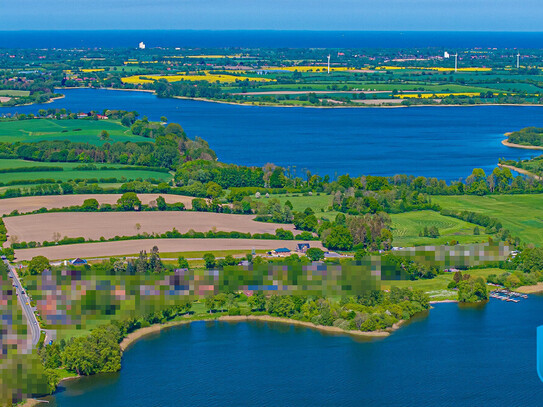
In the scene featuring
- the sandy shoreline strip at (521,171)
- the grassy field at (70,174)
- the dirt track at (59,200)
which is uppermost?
the sandy shoreline strip at (521,171)

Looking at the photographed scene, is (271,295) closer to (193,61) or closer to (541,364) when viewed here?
(541,364)

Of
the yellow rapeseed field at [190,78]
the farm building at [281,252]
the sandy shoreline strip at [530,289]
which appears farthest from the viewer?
the yellow rapeseed field at [190,78]

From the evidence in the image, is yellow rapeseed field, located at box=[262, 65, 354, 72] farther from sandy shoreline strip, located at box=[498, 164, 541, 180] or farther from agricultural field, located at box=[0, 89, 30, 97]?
sandy shoreline strip, located at box=[498, 164, 541, 180]

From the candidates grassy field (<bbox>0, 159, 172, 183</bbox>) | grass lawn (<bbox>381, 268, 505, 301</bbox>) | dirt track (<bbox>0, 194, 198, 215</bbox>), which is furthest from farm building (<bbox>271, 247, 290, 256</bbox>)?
grassy field (<bbox>0, 159, 172, 183</bbox>)

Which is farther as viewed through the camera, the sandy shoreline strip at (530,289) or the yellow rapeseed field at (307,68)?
the yellow rapeseed field at (307,68)

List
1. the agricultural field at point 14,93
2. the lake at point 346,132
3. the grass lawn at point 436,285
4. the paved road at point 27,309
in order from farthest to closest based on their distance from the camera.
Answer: the agricultural field at point 14,93, the lake at point 346,132, the grass lawn at point 436,285, the paved road at point 27,309

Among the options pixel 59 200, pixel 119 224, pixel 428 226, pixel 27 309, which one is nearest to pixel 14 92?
pixel 59 200

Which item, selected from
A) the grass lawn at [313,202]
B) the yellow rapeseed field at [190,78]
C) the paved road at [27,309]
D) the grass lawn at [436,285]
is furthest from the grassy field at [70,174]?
the yellow rapeseed field at [190,78]

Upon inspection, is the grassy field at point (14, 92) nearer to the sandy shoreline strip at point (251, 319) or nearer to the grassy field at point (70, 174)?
the grassy field at point (70, 174)
